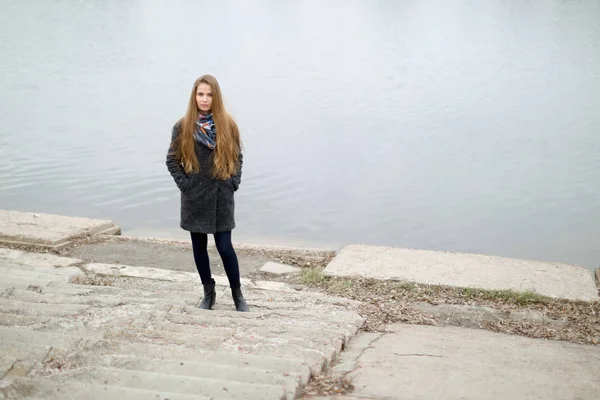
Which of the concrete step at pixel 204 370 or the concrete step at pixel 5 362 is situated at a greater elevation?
the concrete step at pixel 5 362

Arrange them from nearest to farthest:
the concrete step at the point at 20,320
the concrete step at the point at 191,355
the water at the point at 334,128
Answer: the concrete step at the point at 191,355 → the concrete step at the point at 20,320 → the water at the point at 334,128

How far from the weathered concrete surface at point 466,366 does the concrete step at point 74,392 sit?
0.82 metres

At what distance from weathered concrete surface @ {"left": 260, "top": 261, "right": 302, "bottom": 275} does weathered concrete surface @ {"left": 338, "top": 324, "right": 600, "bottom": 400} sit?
180cm

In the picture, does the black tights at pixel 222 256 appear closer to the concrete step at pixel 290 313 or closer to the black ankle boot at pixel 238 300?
the black ankle boot at pixel 238 300

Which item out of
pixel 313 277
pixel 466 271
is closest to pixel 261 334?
pixel 313 277

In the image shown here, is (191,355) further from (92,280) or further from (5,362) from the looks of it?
(92,280)

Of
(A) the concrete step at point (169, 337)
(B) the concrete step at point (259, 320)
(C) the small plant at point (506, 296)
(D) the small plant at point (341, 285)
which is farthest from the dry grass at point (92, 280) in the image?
(C) the small plant at point (506, 296)

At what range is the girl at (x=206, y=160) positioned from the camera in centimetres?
505

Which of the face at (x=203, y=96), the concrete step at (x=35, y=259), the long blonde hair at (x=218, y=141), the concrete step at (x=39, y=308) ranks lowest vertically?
the concrete step at (x=35, y=259)

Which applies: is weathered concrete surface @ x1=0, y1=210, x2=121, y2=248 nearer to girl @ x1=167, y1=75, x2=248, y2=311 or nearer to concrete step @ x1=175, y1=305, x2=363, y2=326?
girl @ x1=167, y1=75, x2=248, y2=311

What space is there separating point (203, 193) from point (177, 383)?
207 cm

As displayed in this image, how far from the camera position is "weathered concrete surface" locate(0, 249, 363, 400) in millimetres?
3158

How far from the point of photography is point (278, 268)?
6934mm

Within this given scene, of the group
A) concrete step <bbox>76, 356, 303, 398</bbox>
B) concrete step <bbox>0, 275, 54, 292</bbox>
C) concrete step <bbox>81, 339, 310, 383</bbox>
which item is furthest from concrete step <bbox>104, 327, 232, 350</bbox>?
concrete step <bbox>0, 275, 54, 292</bbox>
